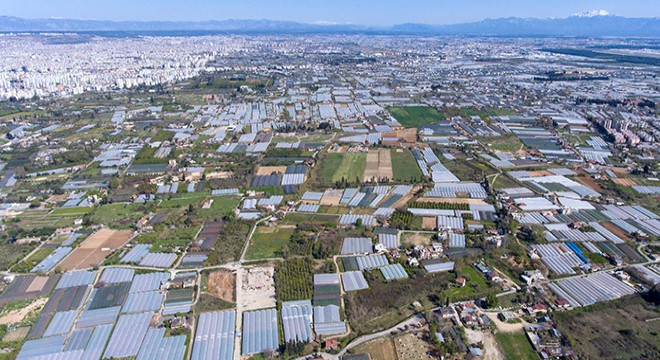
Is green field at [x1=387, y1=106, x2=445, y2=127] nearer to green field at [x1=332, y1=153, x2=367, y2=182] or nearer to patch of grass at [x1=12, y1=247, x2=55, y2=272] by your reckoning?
green field at [x1=332, y1=153, x2=367, y2=182]

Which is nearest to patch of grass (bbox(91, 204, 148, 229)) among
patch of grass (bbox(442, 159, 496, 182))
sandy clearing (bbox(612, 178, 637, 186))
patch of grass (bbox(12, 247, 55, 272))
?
patch of grass (bbox(12, 247, 55, 272))

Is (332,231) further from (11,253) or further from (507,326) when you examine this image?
(11,253)

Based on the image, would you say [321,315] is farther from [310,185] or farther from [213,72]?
[213,72]

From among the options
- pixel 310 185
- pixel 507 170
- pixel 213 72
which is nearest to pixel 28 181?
pixel 310 185

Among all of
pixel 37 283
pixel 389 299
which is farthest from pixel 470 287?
pixel 37 283

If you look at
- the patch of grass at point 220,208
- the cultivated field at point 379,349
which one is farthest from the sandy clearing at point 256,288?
the patch of grass at point 220,208
